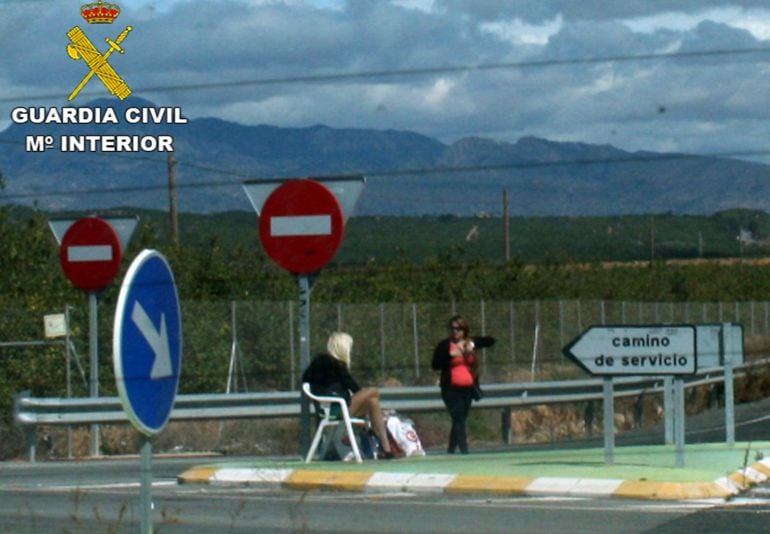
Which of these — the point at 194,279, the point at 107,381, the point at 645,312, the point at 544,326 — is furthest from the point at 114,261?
the point at 645,312

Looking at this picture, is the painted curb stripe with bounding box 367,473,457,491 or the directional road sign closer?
the painted curb stripe with bounding box 367,473,457,491

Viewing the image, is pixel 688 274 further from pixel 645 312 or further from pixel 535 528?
pixel 535 528

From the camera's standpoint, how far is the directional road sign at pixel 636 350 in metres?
12.6

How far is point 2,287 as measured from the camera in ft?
72.0

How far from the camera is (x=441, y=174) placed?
15938 millimetres

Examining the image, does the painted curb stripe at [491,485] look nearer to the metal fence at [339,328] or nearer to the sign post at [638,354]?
the sign post at [638,354]

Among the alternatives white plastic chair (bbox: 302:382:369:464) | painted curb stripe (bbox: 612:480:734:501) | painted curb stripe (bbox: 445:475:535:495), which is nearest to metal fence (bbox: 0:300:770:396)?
white plastic chair (bbox: 302:382:369:464)

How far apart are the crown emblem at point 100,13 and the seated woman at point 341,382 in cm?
530

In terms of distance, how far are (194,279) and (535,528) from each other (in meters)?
16.9

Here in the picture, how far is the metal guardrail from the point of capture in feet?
54.7

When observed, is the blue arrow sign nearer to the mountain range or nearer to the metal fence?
the mountain range

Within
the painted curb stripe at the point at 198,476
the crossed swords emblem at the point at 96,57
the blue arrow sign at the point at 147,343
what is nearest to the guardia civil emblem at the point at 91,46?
the crossed swords emblem at the point at 96,57

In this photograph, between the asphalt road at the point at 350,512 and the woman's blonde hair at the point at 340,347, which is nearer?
the asphalt road at the point at 350,512

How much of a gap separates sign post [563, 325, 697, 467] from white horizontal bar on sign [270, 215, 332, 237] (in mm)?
2264
